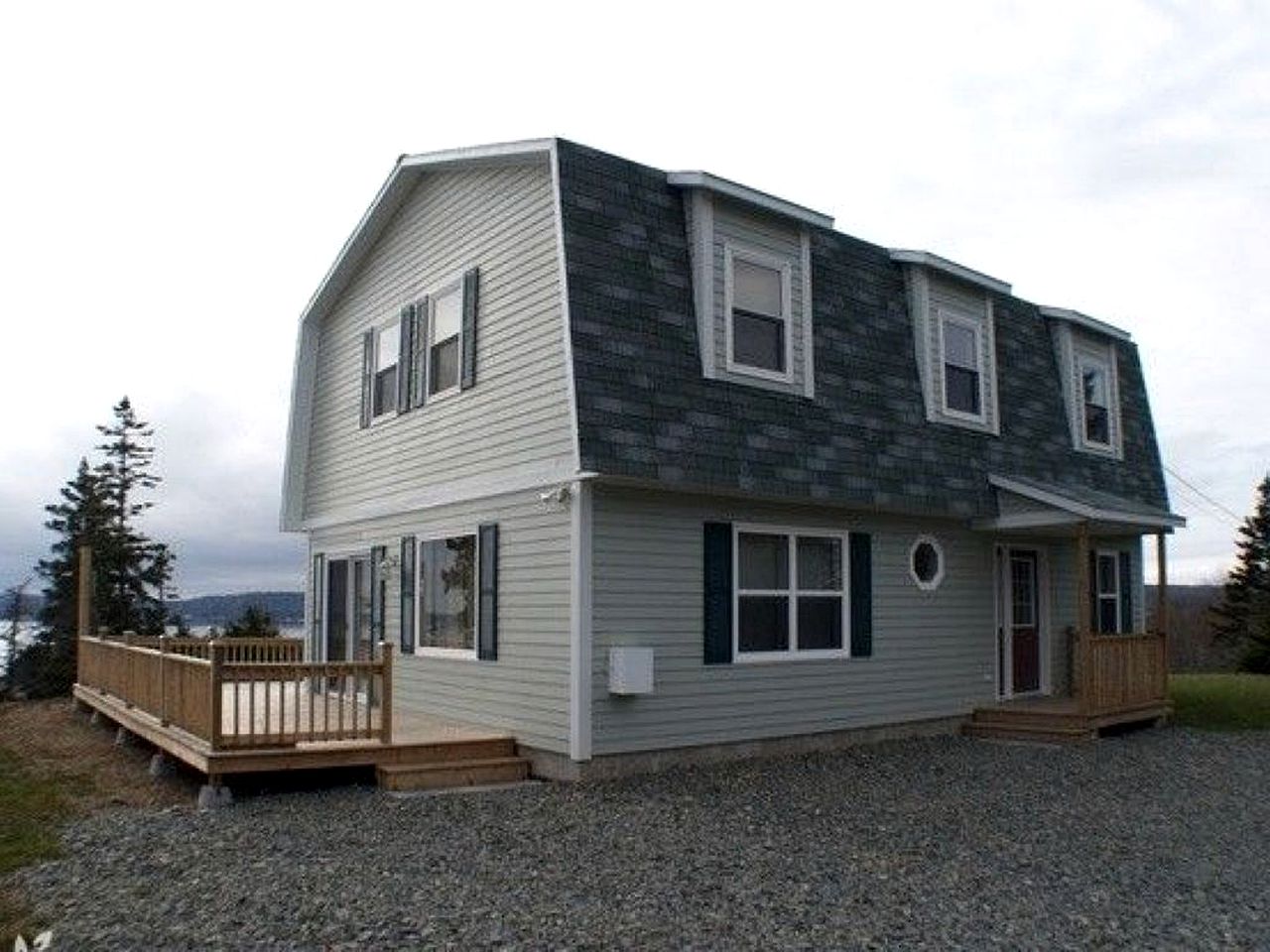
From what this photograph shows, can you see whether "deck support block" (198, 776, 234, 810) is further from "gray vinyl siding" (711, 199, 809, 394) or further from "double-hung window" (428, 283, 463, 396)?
"gray vinyl siding" (711, 199, 809, 394)

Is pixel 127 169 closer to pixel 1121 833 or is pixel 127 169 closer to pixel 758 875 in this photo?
pixel 758 875

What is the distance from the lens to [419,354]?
42.6 feet

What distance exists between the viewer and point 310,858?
281 inches

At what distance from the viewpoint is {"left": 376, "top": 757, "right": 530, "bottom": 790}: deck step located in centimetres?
937

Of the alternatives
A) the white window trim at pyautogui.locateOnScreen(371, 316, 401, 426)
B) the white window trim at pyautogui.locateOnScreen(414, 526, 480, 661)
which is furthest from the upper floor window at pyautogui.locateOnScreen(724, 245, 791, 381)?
the white window trim at pyautogui.locateOnScreen(371, 316, 401, 426)

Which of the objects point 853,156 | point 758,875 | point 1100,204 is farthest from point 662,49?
point 758,875

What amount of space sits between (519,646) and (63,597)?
27282mm

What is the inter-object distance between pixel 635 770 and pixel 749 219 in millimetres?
5627

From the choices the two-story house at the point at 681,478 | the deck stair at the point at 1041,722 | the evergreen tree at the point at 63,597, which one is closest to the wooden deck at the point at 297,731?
the two-story house at the point at 681,478

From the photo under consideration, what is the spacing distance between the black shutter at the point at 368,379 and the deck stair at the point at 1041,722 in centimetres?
831

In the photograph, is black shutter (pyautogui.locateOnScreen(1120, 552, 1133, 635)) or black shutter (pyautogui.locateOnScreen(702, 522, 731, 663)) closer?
black shutter (pyautogui.locateOnScreen(702, 522, 731, 663))

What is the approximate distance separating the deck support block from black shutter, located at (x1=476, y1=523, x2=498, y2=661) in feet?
9.32

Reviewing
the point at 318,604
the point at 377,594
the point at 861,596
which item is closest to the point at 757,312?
the point at 861,596

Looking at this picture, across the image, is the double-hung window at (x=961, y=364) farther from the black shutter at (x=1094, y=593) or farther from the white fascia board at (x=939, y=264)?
the black shutter at (x=1094, y=593)
